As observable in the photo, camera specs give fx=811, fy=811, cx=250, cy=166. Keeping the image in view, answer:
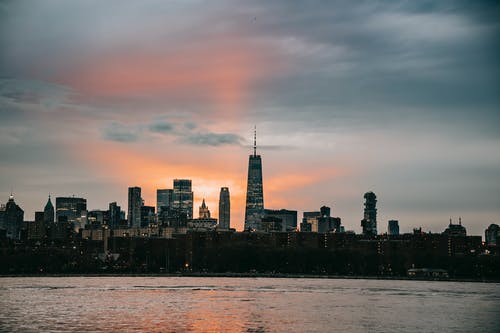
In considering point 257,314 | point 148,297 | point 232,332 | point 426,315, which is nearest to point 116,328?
point 232,332

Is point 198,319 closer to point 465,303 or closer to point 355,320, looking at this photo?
point 355,320

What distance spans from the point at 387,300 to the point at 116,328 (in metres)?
71.5

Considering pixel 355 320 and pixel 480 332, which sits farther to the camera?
pixel 355 320

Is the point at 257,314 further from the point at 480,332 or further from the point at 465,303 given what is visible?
the point at 465,303

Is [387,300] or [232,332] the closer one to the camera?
[232,332]

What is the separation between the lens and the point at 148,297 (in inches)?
5940

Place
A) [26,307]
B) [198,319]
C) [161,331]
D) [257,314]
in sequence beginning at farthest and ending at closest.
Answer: [26,307] < [257,314] < [198,319] < [161,331]

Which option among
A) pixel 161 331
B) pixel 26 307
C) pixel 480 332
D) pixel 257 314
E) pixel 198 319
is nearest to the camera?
pixel 161 331

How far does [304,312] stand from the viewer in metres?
114

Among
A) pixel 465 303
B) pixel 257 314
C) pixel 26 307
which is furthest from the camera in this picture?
pixel 465 303

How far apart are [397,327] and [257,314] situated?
2167cm

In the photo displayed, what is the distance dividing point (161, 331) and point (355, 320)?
2929cm

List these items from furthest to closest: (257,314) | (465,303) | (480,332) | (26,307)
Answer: (465,303) < (26,307) < (257,314) < (480,332)

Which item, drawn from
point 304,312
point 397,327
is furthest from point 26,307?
point 397,327
